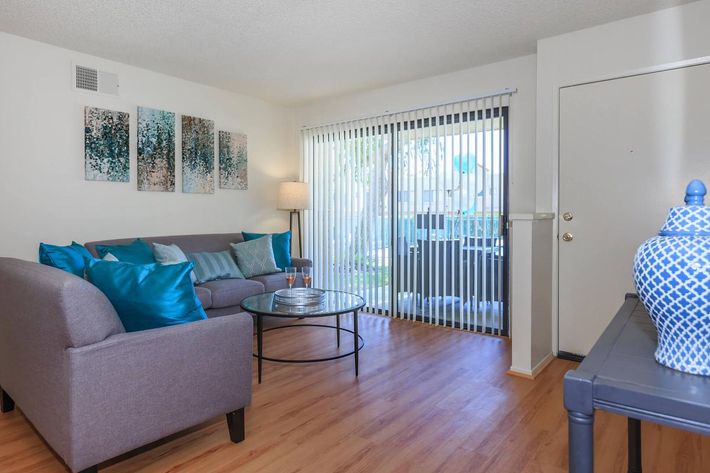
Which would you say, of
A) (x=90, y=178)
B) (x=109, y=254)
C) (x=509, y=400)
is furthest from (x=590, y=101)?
(x=90, y=178)

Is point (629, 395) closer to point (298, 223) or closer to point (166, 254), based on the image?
point (166, 254)

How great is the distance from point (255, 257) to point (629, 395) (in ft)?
12.2

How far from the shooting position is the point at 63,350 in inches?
59.2

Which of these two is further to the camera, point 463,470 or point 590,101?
point 590,101

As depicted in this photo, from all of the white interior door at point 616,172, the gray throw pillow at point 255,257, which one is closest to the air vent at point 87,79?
the gray throw pillow at point 255,257

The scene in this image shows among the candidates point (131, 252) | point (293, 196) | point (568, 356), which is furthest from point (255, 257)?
→ point (568, 356)

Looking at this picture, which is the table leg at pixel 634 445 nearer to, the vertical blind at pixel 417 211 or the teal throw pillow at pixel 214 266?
the vertical blind at pixel 417 211

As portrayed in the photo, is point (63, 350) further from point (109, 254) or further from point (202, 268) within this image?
point (202, 268)

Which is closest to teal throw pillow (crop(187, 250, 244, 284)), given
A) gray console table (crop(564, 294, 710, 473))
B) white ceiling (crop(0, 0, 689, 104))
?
white ceiling (crop(0, 0, 689, 104))

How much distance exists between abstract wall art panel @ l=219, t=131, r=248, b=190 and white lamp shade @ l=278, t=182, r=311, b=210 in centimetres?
43

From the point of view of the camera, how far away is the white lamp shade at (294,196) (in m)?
4.86

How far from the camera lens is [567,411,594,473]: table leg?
0.81 m

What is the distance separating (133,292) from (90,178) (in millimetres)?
2426

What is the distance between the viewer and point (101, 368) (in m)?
1.53
